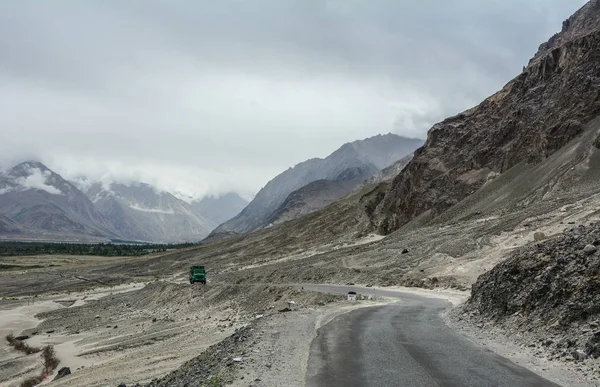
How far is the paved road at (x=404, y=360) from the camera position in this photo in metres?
10.4

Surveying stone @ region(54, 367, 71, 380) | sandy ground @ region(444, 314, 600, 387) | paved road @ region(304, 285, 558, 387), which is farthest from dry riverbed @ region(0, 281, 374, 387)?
sandy ground @ region(444, 314, 600, 387)

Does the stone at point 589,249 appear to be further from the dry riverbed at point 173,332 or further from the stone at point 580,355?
the dry riverbed at point 173,332

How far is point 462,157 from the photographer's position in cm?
8806

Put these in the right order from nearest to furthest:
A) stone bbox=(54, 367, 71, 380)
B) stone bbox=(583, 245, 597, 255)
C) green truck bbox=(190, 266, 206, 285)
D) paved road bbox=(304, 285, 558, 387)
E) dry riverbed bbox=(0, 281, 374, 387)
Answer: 1. paved road bbox=(304, 285, 558, 387)
2. dry riverbed bbox=(0, 281, 374, 387)
3. stone bbox=(583, 245, 597, 255)
4. stone bbox=(54, 367, 71, 380)
5. green truck bbox=(190, 266, 206, 285)

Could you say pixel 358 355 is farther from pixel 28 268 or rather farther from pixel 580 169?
pixel 28 268

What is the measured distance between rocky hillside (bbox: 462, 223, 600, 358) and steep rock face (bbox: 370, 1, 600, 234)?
5782cm

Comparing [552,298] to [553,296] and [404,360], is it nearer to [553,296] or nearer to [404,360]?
[553,296]

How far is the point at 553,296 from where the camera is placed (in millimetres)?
14625

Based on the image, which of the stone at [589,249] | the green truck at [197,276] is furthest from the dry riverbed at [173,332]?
the stone at [589,249]

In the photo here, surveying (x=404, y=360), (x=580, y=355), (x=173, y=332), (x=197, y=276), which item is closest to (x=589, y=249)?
(x=580, y=355)

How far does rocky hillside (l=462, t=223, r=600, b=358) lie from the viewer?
40.8 feet

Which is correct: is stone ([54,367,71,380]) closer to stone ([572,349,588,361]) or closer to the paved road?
the paved road

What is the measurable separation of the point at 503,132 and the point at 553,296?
244 ft

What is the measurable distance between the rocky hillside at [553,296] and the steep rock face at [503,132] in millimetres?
57819
